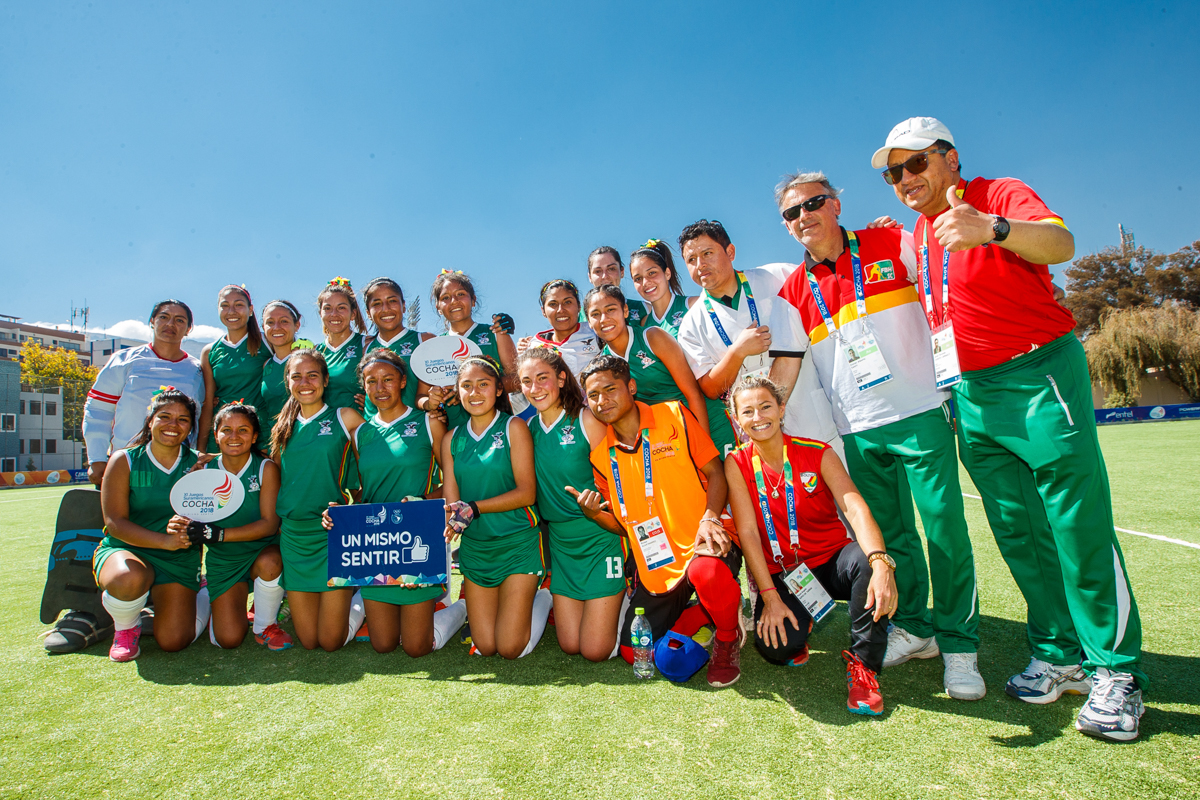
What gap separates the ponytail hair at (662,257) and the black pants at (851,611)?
2171 millimetres

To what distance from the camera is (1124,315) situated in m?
31.0

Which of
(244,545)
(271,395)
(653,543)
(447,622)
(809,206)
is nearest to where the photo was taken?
(809,206)

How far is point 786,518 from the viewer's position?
10.4 feet

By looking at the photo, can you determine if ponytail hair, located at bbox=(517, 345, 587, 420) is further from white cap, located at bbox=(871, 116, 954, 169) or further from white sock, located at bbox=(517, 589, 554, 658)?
white cap, located at bbox=(871, 116, 954, 169)

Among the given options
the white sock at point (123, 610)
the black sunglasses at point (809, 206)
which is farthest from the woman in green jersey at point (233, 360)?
the black sunglasses at point (809, 206)

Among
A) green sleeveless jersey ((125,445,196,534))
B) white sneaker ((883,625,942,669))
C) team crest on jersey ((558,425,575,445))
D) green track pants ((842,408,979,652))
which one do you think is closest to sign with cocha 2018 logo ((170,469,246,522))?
green sleeveless jersey ((125,445,196,534))

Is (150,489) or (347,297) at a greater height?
(347,297)

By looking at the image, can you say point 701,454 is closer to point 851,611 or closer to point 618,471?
point 618,471

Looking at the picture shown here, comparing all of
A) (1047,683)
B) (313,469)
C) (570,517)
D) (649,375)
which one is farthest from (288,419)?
(1047,683)

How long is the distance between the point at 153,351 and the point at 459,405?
2694 mm

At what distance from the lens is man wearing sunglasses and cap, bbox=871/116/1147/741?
237 centimetres

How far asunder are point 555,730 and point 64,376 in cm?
5753

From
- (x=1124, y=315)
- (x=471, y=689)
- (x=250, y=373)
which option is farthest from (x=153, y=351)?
(x=1124, y=315)

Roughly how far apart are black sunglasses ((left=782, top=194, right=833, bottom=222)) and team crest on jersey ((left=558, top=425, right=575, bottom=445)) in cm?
176
